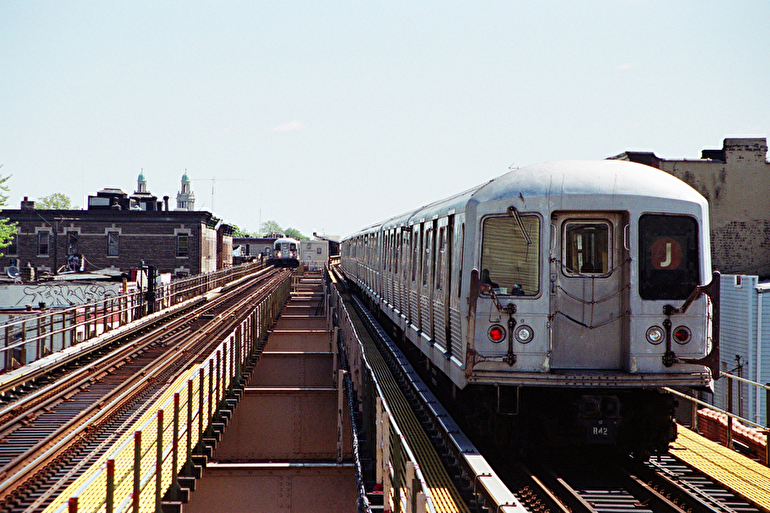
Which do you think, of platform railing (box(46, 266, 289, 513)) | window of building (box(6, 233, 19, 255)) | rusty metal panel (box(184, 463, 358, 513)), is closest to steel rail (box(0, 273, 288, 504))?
platform railing (box(46, 266, 289, 513))

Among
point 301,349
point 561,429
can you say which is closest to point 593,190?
point 561,429

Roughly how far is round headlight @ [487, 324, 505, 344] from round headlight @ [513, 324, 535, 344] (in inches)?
5.5

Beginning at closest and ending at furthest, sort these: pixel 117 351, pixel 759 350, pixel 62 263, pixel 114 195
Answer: pixel 117 351
pixel 759 350
pixel 62 263
pixel 114 195

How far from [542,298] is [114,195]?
51.6 m

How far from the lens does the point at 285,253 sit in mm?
69875

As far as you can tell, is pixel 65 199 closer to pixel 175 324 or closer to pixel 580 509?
pixel 175 324

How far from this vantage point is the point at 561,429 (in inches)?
318

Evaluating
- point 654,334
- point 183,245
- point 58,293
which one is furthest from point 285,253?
point 654,334

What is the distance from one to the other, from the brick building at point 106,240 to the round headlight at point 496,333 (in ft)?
147

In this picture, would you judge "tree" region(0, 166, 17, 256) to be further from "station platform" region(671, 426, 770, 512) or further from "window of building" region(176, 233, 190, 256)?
"station platform" region(671, 426, 770, 512)

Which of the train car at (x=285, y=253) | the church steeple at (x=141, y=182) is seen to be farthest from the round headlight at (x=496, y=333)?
the church steeple at (x=141, y=182)

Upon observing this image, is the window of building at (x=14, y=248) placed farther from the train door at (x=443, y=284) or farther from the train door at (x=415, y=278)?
the train door at (x=443, y=284)

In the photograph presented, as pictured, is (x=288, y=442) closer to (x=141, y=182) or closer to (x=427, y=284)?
(x=427, y=284)

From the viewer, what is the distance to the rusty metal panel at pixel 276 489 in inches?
485
